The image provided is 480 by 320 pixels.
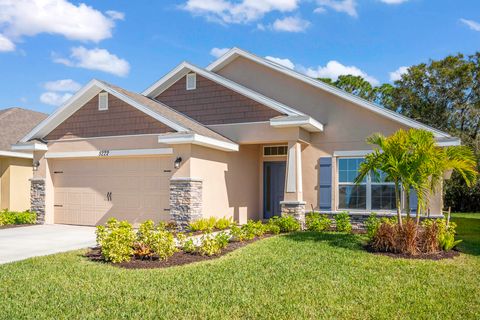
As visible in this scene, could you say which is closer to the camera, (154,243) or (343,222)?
(154,243)

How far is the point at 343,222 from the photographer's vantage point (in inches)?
516

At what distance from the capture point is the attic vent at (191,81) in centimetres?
1543

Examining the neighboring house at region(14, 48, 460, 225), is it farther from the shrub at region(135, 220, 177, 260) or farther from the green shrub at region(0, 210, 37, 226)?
the shrub at region(135, 220, 177, 260)

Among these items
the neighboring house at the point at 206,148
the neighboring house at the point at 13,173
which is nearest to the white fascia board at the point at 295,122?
the neighboring house at the point at 206,148

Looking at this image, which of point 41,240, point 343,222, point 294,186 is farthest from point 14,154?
point 343,222

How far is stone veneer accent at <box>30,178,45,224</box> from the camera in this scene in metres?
14.9

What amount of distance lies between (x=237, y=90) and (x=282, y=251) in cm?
683

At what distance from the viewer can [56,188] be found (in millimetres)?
15266

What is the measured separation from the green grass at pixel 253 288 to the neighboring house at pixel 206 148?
4.86 meters

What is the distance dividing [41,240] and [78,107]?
5.32m

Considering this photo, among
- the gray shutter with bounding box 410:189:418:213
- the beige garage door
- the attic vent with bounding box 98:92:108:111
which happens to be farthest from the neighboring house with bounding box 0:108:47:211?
the gray shutter with bounding box 410:189:418:213

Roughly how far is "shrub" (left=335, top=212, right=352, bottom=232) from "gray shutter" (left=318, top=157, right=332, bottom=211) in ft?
2.52

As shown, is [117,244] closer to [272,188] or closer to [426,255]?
[426,255]

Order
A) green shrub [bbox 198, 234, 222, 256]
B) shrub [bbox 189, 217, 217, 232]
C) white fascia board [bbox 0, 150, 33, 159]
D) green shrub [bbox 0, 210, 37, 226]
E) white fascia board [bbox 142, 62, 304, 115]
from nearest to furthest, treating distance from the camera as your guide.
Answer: green shrub [bbox 198, 234, 222, 256] < shrub [bbox 189, 217, 217, 232] < white fascia board [bbox 142, 62, 304, 115] < green shrub [bbox 0, 210, 37, 226] < white fascia board [bbox 0, 150, 33, 159]
